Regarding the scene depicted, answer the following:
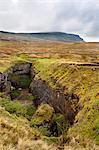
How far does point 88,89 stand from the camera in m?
21.1

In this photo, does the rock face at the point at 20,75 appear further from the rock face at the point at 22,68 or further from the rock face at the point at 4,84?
the rock face at the point at 4,84

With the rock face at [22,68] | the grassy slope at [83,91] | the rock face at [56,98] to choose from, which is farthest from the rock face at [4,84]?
the rock face at [22,68]

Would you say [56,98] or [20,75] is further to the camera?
[20,75]

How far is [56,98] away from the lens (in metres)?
26.3

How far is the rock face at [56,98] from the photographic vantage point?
70.8 ft

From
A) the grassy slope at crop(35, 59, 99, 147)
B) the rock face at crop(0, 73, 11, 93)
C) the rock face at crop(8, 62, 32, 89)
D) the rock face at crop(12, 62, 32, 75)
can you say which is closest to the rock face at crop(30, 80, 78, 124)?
the grassy slope at crop(35, 59, 99, 147)

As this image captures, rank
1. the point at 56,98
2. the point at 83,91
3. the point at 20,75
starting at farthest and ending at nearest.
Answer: the point at 20,75
the point at 56,98
the point at 83,91

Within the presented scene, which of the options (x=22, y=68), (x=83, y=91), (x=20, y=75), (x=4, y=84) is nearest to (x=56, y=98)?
(x=83, y=91)

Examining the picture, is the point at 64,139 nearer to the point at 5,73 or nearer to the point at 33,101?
→ the point at 33,101

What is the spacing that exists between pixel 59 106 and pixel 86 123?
9.51 metres

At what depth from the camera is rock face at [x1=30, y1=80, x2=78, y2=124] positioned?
21586 mm

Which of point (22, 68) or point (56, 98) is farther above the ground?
point (22, 68)

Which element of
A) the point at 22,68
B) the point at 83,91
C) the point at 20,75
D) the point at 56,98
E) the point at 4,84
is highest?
the point at 83,91

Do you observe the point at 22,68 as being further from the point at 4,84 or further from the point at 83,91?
the point at 83,91
